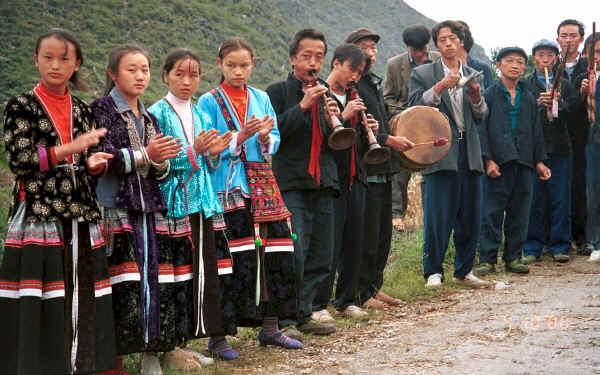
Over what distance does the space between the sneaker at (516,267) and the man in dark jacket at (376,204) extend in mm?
1799

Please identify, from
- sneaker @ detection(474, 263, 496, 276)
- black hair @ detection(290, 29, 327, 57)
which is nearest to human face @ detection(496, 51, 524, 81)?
sneaker @ detection(474, 263, 496, 276)

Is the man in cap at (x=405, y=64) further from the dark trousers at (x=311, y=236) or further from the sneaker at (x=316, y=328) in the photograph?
the sneaker at (x=316, y=328)

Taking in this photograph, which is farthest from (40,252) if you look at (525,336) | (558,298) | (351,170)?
(558,298)

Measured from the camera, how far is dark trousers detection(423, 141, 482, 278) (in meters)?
6.22

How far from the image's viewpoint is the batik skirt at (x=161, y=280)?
361cm

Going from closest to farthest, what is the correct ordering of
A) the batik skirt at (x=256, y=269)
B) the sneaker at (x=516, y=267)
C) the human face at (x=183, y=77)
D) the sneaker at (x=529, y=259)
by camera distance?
the human face at (x=183, y=77) < the batik skirt at (x=256, y=269) < the sneaker at (x=516, y=267) < the sneaker at (x=529, y=259)

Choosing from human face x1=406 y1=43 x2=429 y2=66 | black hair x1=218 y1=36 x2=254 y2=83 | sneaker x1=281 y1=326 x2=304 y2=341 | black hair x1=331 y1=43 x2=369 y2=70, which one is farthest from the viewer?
human face x1=406 y1=43 x2=429 y2=66

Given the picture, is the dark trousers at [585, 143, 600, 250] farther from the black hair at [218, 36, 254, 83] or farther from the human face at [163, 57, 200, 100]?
→ the human face at [163, 57, 200, 100]

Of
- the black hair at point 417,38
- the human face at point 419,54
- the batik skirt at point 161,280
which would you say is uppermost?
the black hair at point 417,38

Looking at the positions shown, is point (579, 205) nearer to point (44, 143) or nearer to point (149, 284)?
point (149, 284)

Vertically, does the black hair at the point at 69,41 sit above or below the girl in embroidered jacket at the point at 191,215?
above

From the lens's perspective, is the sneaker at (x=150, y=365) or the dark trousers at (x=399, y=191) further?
the dark trousers at (x=399, y=191)

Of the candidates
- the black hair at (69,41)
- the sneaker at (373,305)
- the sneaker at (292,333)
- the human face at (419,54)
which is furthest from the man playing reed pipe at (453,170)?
the black hair at (69,41)

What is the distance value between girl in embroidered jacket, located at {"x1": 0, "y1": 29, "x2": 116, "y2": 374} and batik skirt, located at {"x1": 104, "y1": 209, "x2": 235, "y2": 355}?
16 cm
